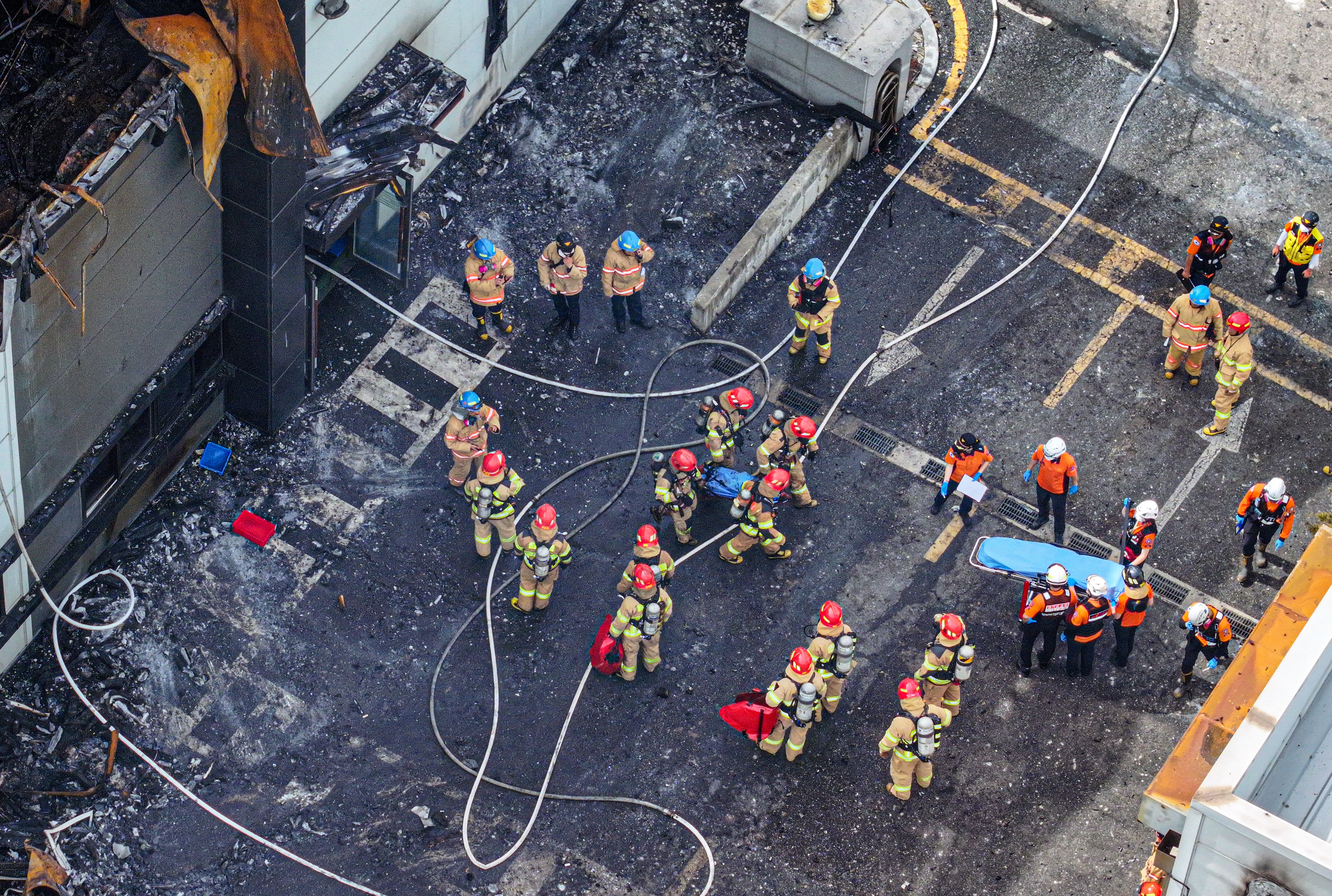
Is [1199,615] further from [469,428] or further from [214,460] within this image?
[214,460]

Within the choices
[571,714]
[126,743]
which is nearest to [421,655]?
[571,714]

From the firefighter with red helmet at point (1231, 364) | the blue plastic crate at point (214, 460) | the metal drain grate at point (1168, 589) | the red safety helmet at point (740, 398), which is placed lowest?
the blue plastic crate at point (214, 460)

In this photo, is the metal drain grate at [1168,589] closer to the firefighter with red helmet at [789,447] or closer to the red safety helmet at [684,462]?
the firefighter with red helmet at [789,447]

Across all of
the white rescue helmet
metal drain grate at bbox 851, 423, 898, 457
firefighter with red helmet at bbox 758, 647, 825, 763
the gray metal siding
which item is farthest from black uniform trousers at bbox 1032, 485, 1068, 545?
the gray metal siding

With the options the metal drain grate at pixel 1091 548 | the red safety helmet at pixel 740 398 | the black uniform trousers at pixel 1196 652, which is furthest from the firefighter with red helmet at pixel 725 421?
the black uniform trousers at pixel 1196 652

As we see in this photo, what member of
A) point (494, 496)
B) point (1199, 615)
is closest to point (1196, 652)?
point (1199, 615)

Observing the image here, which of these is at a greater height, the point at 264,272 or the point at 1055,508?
the point at 1055,508

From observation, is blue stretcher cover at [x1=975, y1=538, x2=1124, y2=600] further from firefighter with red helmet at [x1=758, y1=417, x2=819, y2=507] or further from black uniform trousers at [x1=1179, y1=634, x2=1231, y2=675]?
firefighter with red helmet at [x1=758, y1=417, x2=819, y2=507]
